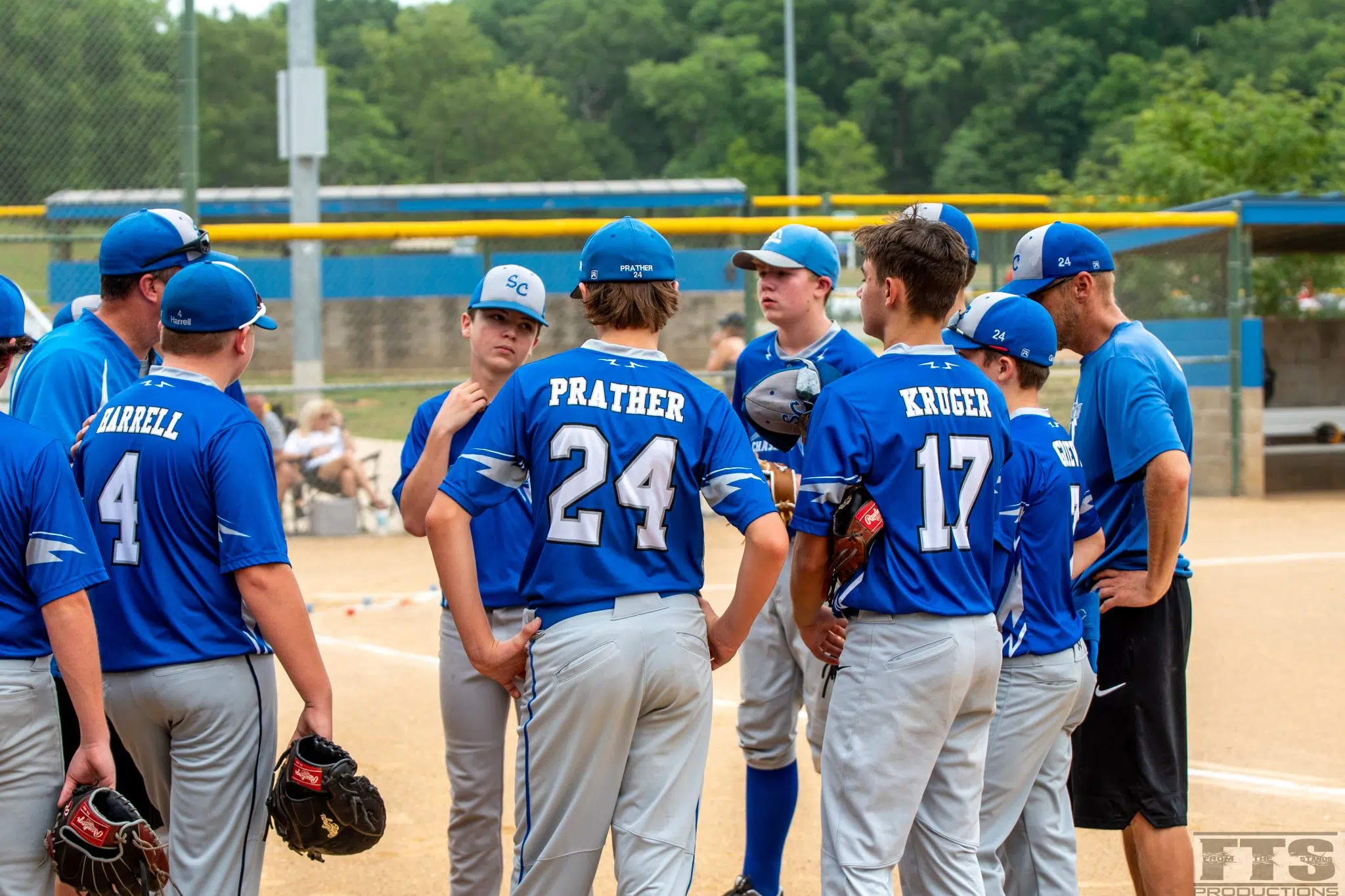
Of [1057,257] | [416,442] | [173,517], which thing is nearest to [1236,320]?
[1057,257]

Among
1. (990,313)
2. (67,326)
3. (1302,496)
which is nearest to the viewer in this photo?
(990,313)

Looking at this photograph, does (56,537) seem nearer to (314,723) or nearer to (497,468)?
(314,723)

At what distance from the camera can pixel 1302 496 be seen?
14391 millimetres

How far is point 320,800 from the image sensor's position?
3.14m

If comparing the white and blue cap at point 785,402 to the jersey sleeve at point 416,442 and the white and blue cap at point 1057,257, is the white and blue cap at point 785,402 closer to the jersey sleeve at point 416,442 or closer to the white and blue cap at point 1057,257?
the white and blue cap at point 1057,257

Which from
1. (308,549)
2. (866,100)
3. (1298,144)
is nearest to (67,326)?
(308,549)

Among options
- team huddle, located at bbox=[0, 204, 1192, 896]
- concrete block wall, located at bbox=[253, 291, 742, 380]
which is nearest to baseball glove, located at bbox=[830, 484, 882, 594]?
team huddle, located at bbox=[0, 204, 1192, 896]

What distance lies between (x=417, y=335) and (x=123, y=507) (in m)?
16.8

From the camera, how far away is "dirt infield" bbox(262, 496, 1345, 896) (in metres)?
4.72

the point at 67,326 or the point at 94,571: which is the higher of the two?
the point at 67,326

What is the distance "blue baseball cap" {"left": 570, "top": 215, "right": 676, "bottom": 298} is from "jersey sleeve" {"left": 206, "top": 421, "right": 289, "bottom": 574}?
92cm

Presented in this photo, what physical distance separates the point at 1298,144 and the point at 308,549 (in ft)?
48.7

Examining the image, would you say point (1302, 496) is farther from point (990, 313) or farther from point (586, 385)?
point (586, 385)

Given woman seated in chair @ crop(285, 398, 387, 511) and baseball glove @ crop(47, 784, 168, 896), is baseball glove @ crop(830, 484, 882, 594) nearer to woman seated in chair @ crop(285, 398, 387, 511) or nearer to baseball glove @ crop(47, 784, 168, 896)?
baseball glove @ crop(47, 784, 168, 896)
